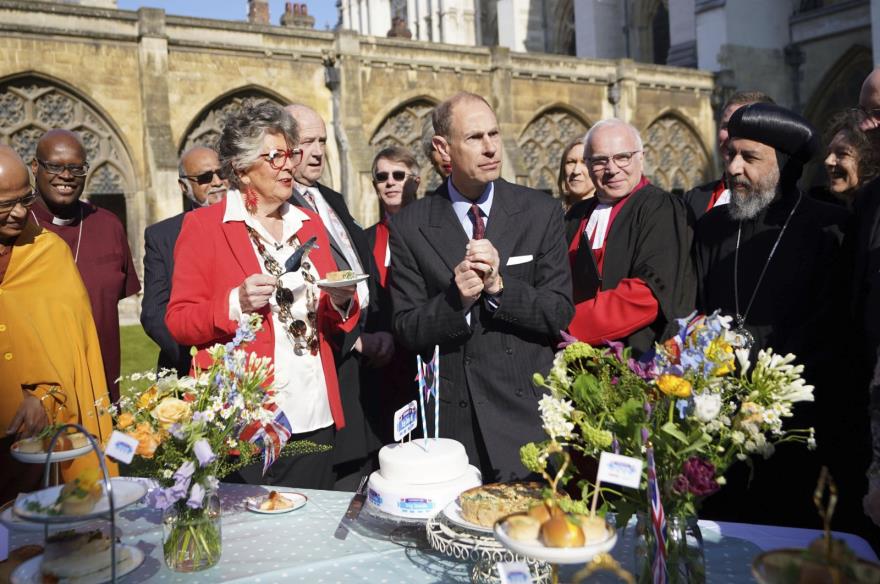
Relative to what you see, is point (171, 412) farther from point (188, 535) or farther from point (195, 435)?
point (188, 535)

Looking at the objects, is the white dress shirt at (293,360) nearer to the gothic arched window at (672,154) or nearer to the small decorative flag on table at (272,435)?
the small decorative flag on table at (272,435)

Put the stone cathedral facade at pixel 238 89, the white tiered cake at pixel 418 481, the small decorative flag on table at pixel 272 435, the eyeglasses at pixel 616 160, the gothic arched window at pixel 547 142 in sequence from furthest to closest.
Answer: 1. the gothic arched window at pixel 547 142
2. the stone cathedral facade at pixel 238 89
3. the eyeglasses at pixel 616 160
4. the small decorative flag on table at pixel 272 435
5. the white tiered cake at pixel 418 481

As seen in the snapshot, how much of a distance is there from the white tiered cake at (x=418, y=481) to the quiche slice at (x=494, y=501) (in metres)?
0.07

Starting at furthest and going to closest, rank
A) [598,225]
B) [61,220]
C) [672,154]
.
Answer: [672,154]
[61,220]
[598,225]

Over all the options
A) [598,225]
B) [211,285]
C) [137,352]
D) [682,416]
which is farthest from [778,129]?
[137,352]

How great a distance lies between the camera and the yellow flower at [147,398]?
6.59 ft

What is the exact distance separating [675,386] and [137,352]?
11253mm

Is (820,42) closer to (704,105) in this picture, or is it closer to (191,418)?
(704,105)

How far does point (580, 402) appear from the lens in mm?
1854

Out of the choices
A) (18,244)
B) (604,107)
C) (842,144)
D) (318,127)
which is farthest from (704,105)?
(18,244)

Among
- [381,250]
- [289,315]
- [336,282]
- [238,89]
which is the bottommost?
[289,315]

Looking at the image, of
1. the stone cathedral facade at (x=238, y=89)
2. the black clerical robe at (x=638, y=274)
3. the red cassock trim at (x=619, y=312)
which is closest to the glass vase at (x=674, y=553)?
the black clerical robe at (x=638, y=274)

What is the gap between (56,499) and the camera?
1806mm

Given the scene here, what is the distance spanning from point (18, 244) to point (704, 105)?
23.2 meters
